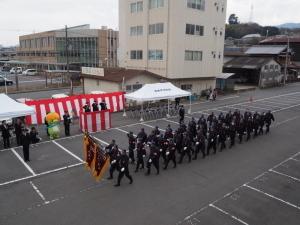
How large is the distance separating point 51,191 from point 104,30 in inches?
2203

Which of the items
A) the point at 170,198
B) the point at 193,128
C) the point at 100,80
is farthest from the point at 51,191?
the point at 100,80

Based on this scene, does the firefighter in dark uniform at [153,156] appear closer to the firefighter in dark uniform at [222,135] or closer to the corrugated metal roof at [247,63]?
the firefighter in dark uniform at [222,135]

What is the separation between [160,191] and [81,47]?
2310 inches

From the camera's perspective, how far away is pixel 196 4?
30.7 meters

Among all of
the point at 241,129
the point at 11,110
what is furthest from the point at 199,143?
the point at 11,110

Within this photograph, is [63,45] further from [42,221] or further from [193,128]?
[42,221]

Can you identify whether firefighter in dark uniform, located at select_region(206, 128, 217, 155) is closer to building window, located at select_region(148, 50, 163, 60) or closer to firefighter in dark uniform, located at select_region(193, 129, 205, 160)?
firefighter in dark uniform, located at select_region(193, 129, 205, 160)

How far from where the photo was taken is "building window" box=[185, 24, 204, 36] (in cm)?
3033

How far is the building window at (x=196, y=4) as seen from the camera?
30.0 meters

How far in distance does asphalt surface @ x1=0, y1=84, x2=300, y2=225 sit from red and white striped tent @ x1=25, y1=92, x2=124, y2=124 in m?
4.50

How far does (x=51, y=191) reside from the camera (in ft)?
34.8

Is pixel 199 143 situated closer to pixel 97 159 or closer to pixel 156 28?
pixel 97 159

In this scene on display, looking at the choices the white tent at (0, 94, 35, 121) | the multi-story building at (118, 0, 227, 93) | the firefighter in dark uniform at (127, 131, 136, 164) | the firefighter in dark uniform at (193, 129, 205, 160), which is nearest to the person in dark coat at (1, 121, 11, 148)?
the white tent at (0, 94, 35, 121)

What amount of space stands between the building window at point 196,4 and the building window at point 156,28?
3505mm
